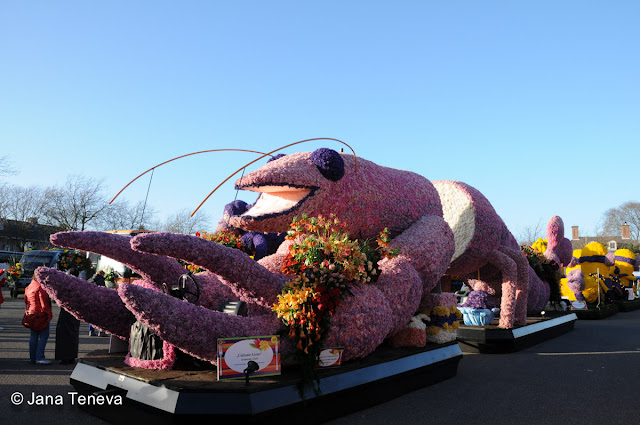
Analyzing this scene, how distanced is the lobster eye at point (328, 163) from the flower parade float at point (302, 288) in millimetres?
14

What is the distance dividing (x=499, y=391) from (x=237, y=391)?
144 inches

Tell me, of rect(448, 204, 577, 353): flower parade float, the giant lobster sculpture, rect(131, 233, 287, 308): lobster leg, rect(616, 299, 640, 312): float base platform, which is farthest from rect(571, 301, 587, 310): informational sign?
rect(131, 233, 287, 308): lobster leg

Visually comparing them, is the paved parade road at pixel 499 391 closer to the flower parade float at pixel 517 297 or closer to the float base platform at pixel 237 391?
the float base platform at pixel 237 391

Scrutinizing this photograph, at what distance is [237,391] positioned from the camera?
3740 millimetres

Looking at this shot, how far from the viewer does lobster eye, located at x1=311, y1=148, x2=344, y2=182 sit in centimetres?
600

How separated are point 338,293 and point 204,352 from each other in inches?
54.3

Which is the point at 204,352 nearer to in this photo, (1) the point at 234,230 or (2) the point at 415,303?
(2) the point at 415,303

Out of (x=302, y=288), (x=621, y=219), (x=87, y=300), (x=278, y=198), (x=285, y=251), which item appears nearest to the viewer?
(x=302, y=288)

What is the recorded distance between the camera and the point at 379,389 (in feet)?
16.5

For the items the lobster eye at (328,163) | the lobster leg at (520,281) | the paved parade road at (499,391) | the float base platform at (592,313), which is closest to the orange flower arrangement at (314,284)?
the paved parade road at (499,391)

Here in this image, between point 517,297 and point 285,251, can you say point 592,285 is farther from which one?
point 285,251

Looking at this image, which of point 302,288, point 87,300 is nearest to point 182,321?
point 302,288

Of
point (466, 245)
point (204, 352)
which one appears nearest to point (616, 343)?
point (466, 245)

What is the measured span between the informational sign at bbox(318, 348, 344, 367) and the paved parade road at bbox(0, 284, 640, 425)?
0.54 m
